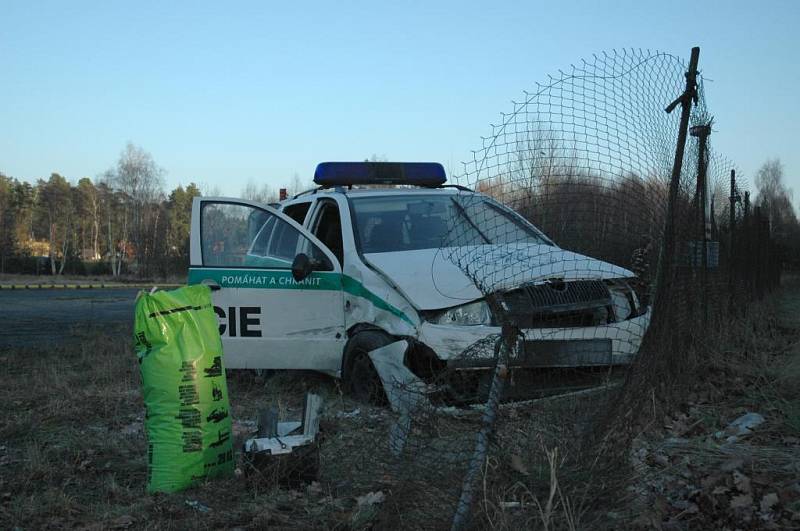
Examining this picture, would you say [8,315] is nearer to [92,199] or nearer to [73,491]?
[73,491]

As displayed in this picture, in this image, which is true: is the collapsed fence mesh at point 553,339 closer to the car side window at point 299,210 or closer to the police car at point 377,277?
the police car at point 377,277

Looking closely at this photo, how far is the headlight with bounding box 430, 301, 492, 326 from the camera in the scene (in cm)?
506

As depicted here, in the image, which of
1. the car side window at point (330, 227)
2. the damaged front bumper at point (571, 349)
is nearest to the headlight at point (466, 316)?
the damaged front bumper at point (571, 349)

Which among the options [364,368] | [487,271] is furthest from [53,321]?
[487,271]

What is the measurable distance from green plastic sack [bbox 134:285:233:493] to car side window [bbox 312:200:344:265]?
2.42 metres

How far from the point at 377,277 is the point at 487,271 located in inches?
75.4

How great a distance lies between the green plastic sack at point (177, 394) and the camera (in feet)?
12.7

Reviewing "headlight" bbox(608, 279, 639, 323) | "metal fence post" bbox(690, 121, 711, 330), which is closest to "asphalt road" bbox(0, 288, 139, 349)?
"headlight" bbox(608, 279, 639, 323)

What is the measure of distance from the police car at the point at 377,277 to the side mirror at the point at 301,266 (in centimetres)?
1

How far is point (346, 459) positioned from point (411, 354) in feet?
4.10

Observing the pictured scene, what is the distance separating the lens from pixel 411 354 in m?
5.12

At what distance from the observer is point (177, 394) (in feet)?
12.9

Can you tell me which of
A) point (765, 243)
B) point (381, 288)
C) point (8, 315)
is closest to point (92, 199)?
point (8, 315)

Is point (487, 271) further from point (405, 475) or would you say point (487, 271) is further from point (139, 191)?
point (139, 191)
